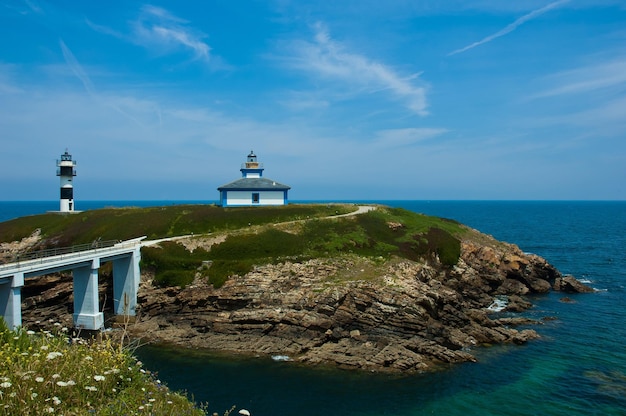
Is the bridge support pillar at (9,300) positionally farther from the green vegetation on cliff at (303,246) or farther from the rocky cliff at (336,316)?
the green vegetation on cliff at (303,246)

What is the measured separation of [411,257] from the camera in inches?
2094

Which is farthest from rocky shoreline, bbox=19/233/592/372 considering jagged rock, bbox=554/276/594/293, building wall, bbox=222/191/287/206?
building wall, bbox=222/191/287/206

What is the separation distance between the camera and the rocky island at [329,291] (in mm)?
38562

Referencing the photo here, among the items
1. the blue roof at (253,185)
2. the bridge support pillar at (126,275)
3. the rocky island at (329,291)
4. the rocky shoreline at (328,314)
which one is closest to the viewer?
the rocky shoreline at (328,314)

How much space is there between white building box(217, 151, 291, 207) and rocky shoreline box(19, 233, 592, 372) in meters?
27.0

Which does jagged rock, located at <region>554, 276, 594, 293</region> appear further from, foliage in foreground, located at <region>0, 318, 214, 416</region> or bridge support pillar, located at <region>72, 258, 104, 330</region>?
foliage in foreground, located at <region>0, 318, 214, 416</region>

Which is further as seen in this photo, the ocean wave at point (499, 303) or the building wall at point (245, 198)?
the building wall at point (245, 198)

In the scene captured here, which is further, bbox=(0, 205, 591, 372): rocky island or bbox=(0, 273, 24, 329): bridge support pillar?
bbox=(0, 205, 591, 372): rocky island

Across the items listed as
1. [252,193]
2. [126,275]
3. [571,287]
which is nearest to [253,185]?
[252,193]

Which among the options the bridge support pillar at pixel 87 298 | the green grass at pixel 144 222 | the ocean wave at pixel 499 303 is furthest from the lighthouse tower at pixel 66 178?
the ocean wave at pixel 499 303

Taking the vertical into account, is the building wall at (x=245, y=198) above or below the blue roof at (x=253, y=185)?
below

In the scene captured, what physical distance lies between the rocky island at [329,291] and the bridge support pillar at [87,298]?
10.9 ft

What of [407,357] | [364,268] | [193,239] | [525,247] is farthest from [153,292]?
[525,247]

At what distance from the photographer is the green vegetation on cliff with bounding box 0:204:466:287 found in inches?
1945
